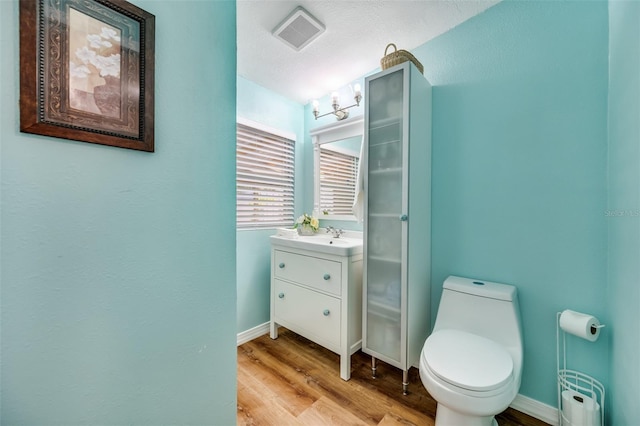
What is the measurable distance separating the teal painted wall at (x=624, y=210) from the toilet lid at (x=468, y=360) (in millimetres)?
396

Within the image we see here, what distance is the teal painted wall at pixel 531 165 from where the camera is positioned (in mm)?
1296

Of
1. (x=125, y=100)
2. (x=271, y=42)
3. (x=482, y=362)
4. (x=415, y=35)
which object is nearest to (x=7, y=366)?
(x=125, y=100)

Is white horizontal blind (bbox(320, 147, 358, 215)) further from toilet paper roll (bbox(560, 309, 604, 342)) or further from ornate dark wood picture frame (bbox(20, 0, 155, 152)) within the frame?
ornate dark wood picture frame (bbox(20, 0, 155, 152))

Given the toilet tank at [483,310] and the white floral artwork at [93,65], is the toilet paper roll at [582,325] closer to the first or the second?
the toilet tank at [483,310]

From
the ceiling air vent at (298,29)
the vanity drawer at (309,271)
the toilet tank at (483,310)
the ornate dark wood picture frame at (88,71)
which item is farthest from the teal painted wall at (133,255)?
the toilet tank at (483,310)

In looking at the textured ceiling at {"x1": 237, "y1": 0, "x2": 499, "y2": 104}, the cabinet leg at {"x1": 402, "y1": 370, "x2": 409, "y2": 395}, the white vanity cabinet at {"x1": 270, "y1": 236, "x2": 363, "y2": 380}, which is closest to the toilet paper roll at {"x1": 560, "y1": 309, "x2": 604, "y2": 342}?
the cabinet leg at {"x1": 402, "y1": 370, "x2": 409, "y2": 395}

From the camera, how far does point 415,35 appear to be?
1809mm

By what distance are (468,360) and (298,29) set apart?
2146 mm

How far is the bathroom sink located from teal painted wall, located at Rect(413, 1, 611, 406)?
1.96ft

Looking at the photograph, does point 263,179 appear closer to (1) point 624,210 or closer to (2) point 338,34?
(2) point 338,34

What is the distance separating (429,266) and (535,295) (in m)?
0.58

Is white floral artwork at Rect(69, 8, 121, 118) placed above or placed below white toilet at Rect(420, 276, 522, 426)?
above

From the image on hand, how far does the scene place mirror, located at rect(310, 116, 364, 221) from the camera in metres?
2.32

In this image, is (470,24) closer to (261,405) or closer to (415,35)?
(415,35)
